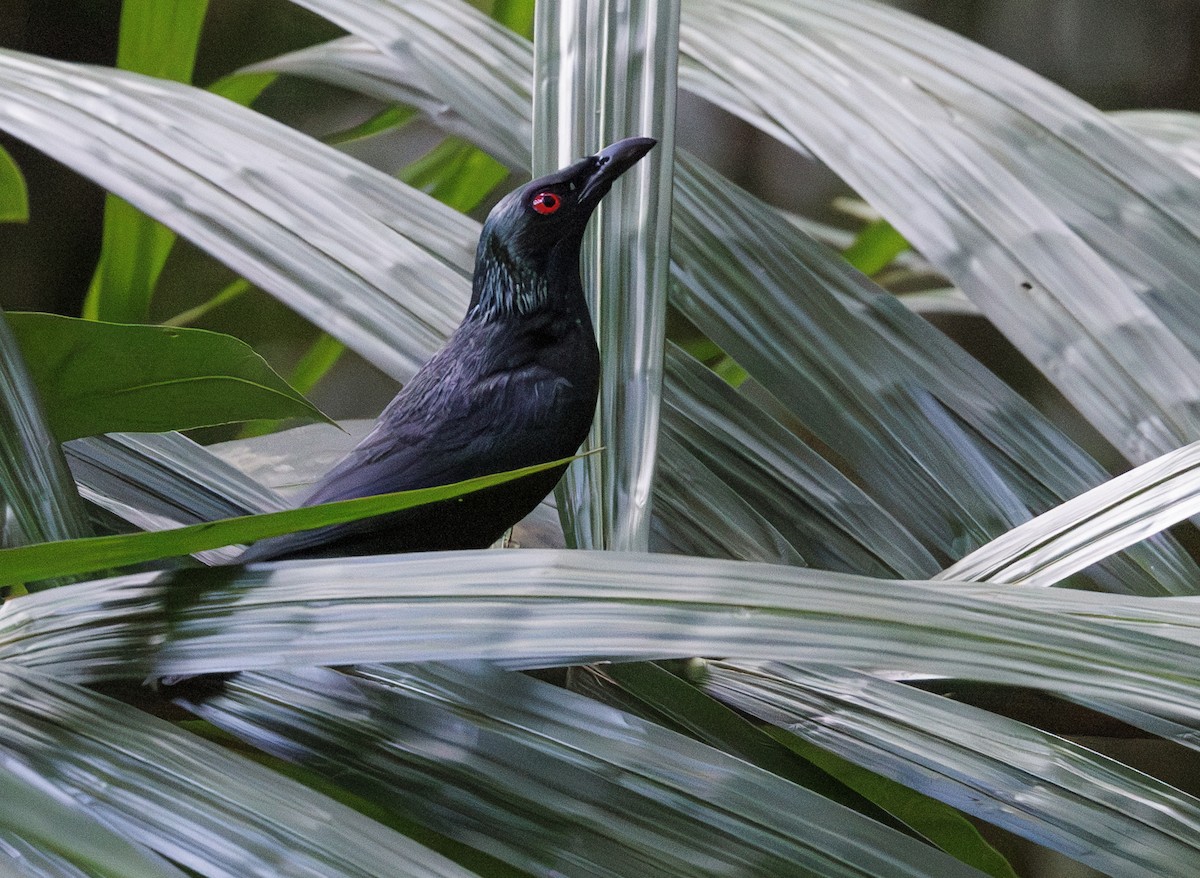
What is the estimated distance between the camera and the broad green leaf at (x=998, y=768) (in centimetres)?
21

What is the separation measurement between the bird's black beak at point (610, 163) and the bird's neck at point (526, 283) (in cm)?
3

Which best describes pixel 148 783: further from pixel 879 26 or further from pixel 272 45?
pixel 272 45

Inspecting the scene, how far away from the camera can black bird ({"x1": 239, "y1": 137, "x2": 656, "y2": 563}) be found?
0.36 meters

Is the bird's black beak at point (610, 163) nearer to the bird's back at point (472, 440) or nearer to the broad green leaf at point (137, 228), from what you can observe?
the bird's back at point (472, 440)

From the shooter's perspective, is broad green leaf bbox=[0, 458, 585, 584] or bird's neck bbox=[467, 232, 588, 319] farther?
bird's neck bbox=[467, 232, 588, 319]

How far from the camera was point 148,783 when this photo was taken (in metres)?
0.21

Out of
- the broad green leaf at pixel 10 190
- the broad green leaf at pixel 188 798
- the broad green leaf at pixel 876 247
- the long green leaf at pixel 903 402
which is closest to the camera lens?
the broad green leaf at pixel 188 798

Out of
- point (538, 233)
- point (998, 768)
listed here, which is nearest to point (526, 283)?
point (538, 233)

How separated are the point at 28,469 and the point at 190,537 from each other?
15 centimetres

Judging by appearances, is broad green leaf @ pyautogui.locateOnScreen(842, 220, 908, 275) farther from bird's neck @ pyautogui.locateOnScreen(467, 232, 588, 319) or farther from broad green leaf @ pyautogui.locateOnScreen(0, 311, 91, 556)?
broad green leaf @ pyautogui.locateOnScreen(0, 311, 91, 556)

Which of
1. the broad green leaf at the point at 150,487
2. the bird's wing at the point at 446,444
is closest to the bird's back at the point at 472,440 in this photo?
the bird's wing at the point at 446,444

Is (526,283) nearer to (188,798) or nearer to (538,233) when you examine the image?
(538,233)

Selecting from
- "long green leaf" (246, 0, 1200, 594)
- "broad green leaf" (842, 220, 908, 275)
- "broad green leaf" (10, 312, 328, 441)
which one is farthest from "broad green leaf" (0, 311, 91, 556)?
"broad green leaf" (842, 220, 908, 275)

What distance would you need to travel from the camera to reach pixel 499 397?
385 millimetres
